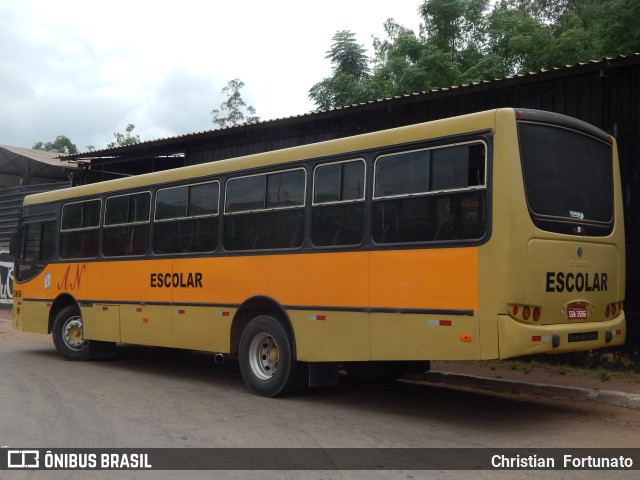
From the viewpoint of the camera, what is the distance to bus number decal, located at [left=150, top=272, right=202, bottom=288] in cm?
986

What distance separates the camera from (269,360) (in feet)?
29.6

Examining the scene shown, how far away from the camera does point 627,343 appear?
10.5 m

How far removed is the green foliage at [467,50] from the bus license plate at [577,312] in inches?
426

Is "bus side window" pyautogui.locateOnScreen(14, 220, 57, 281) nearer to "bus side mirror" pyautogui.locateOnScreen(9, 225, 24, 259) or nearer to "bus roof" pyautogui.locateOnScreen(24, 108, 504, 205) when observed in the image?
"bus side mirror" pyautogui.locateOnScreen(9, 225, 24, 259)

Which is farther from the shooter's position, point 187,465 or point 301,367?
point 301,367

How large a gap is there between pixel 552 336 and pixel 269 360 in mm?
3680

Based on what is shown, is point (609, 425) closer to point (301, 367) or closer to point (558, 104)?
point (301, 367)

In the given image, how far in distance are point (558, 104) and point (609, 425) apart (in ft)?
18.8

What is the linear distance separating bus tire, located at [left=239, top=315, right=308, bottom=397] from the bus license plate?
10.6 feet

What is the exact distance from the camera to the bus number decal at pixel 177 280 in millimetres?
9859

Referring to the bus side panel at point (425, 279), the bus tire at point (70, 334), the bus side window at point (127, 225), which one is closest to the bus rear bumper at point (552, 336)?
the bus side panel at point (425, 279)

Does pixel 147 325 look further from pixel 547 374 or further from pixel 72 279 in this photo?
pixel 547 374

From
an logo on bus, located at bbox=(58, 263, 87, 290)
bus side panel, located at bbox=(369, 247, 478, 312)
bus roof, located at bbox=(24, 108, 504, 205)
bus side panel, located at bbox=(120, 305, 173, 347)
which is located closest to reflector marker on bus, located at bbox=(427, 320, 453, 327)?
bus side panel, located at bbox=(369, 247, 478, 312)

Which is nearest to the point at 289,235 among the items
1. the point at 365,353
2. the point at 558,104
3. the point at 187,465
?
the point at 365,353
